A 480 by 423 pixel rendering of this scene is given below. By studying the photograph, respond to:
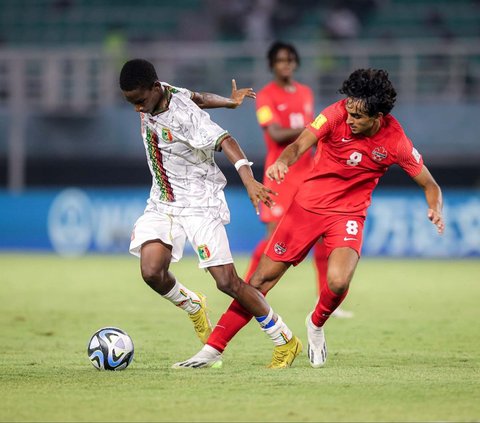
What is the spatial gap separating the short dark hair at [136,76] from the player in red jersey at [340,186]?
103 centimetres

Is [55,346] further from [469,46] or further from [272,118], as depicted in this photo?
[469,46]

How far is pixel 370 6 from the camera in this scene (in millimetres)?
22672

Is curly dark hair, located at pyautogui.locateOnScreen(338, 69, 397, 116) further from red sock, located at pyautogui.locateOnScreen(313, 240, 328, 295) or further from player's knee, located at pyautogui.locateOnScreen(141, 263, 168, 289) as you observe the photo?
red sock, located at pyautogui.locateOnScreen(313, 240, 328, 295)

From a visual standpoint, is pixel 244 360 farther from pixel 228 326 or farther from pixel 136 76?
pixel 136 76

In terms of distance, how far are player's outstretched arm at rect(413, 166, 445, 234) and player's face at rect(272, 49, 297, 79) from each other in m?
3.74

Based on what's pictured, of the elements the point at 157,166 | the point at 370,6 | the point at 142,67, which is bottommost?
the point at 157,166

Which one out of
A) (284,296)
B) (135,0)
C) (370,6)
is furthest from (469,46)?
(284,296)

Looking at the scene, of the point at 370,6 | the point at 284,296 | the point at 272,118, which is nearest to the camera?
the point at 272,118

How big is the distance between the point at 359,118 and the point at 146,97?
146 centimetres

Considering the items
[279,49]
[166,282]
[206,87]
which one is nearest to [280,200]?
[279,49]

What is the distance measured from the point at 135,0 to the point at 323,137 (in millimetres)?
17308

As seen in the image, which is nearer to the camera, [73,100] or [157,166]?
[157,166]

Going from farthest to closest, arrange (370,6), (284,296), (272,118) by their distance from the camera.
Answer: (370,6), (284,296), (272,118)

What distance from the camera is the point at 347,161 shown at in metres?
7.45
